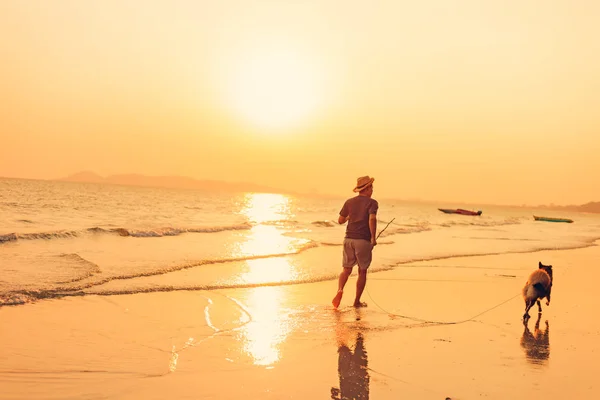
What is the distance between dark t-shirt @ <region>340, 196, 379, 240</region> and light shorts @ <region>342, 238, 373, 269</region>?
3.3 inches

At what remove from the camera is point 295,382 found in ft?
16.2

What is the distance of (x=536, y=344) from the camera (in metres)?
6.70

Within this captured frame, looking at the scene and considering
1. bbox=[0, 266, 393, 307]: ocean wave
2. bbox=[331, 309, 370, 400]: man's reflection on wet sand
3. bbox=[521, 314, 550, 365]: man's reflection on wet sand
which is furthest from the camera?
bbox=[0, 266, 393, 307]: ocean wave

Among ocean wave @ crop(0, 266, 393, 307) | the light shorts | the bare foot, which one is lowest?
ocean wave @ crop(0, 266, 393, 307)

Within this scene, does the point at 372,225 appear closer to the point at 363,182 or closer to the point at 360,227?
the point at 360,227

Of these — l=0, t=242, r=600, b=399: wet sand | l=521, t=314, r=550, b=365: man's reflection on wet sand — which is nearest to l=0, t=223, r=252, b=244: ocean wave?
l=0, t=242, r=600, b=399: wet sand

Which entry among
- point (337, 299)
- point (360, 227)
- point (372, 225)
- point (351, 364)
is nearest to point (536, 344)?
point (351, 364)

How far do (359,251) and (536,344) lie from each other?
120 inches

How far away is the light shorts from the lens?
346 inches

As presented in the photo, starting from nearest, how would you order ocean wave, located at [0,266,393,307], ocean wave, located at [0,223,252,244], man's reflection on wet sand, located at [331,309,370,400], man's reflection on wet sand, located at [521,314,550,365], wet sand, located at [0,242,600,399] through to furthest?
man's reflection on wet sand, located at [331,309,370,400] < wet sand, located at [0,242,600,399] < man's reflection on wet sand, located at [521,314,550,365] < ocean wave, located at [0,266,393,307] < ocean wave, located at [0,223,252,244]

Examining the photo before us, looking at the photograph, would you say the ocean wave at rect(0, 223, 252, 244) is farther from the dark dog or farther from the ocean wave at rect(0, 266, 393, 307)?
the dark dog

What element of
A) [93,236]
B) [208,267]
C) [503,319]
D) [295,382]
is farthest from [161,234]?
[295,382]

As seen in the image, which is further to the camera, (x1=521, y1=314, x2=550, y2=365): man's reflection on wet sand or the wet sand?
(x1=521, y1=314, x2=550, y2=365): man's reflection on wet sand

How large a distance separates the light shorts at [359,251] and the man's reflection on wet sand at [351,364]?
142 cm
